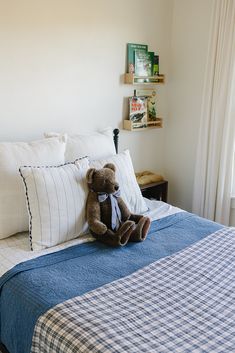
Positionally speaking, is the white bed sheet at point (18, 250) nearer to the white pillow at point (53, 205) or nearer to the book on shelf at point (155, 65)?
the white pillow at point (53, 205)

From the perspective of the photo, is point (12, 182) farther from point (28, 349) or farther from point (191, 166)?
point (191, 166)

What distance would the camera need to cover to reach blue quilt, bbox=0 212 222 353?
4.64ft

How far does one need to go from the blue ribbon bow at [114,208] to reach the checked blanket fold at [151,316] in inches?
14.2

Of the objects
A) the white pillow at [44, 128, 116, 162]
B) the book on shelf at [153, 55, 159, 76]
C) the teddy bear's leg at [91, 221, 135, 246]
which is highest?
the book on shelf at [153, 55, 159, 76]

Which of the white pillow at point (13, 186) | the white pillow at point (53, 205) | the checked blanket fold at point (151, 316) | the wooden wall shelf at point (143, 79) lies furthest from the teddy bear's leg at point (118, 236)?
the wooden wall shelf at point (143, 79)

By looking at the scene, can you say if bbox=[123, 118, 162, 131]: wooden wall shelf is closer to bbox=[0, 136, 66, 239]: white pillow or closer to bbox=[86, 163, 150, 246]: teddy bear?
bbox=[86, 163, 150, 246]: teddy bear

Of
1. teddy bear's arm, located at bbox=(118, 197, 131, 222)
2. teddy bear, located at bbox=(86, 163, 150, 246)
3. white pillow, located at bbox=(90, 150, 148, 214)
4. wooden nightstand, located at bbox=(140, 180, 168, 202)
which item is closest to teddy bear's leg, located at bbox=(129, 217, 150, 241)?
teddy bear, located at bbox=(86, 163, 150, 246)

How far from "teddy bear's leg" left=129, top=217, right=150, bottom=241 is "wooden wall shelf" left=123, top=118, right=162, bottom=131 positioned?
3.73 feet

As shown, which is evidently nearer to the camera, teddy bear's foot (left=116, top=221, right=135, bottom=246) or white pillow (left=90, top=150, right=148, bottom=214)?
teddy bear's foot (left=116, top=221, right=135, bottom=246)

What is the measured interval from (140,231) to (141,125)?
130 cm

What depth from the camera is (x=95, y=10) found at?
2.55 meters

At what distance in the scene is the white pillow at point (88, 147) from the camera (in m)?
2.20

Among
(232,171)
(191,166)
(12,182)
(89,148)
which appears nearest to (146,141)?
(191,166)

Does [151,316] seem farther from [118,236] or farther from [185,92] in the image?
[185,92]
